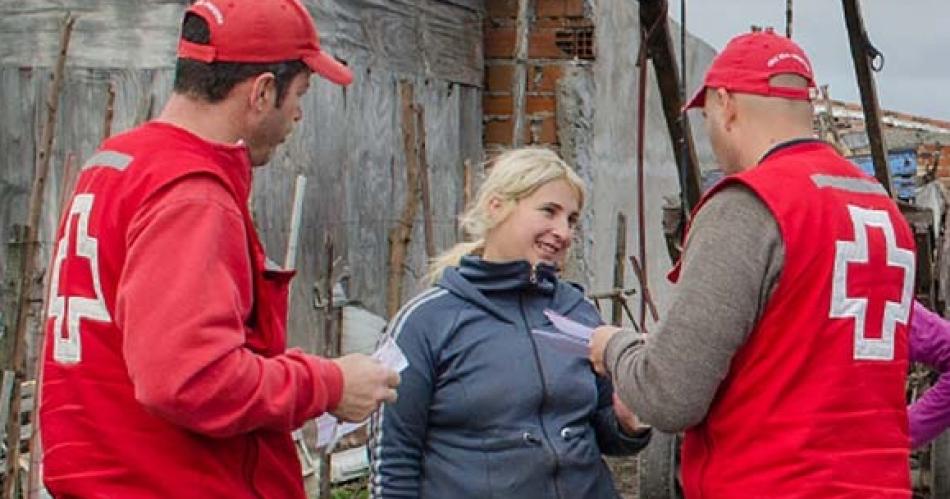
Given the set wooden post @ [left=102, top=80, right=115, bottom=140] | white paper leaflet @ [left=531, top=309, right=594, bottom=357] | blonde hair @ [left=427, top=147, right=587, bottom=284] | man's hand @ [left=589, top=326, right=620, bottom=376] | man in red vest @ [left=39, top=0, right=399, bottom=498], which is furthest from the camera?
wooden post @ [left=102, top=80, right=115, bottom=140]

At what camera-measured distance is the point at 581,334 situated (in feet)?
12.0

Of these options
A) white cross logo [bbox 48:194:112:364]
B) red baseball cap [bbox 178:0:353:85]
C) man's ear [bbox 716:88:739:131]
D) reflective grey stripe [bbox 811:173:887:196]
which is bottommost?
white cross logo [bbox 48:194:112:364]

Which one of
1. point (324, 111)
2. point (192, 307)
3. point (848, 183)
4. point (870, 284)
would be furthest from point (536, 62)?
point (192, 307)

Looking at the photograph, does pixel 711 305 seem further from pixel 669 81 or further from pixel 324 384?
pixel 669 81

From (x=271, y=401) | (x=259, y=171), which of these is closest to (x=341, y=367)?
(x=271, y=401)

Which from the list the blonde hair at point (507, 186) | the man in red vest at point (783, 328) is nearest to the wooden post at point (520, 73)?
the blonde hair at point (507, 186)

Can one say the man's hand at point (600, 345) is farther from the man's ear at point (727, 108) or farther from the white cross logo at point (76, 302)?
the white cross logo at point (76, 302)

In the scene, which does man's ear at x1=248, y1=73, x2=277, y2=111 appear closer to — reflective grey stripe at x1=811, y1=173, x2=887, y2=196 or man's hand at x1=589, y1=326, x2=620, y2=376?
man's hand at x1=589, y1=326, x2=620, y2=376

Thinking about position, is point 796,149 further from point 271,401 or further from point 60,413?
point 60,413

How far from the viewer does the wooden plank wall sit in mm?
5625

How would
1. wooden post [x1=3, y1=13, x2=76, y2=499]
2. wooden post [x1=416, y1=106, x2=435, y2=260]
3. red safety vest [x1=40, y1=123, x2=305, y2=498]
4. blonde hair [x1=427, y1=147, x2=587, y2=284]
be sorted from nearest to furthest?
red safety vest [x1=40, y1=123, x2=305, y2=498]
blonde hair [x1=427, y1=147, x2=587, y2=284]
wooden post [x1=3, y1=13, x2=76, y2=499]
wooden post [x1=416, y1=106, x2=435, y2=260]

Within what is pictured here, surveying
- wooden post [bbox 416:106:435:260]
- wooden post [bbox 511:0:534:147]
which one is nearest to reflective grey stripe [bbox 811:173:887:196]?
wooden post [bbox 416:106:435:260]

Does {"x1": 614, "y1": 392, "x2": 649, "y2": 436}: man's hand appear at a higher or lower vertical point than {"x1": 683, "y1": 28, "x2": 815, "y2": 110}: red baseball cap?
lower

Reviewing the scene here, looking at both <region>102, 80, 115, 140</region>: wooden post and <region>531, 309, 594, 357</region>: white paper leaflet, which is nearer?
<region>531, 309, 594, 357</region>: white paper leaflet
